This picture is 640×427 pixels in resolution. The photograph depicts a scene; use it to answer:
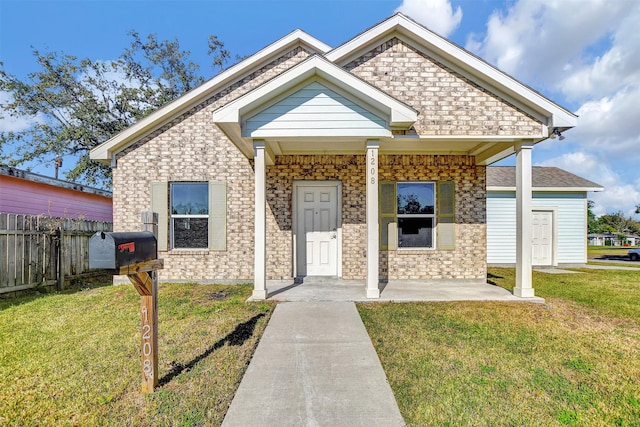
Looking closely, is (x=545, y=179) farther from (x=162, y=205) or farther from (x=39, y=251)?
(x=39, y=251)

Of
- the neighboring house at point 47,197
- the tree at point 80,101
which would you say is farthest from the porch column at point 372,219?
the tree at point 80,101

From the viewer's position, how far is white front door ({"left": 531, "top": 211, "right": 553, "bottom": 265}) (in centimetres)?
1184

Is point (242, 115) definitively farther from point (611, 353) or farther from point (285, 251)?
point (611, 353)

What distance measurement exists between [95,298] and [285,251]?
13.2 ft

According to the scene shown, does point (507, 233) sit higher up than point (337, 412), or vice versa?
point (507, 233)

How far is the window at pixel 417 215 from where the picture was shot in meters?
7.80

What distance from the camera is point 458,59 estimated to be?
20.5 feet

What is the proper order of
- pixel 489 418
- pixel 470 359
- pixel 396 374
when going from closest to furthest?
pixel 489 418, pixel 396 374, pixel 470 359

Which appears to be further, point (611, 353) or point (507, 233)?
point (507, 233)

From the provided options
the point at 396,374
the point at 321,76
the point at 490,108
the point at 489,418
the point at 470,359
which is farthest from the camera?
the point at 490,108

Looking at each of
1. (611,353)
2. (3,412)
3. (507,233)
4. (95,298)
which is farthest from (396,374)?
(507,233)

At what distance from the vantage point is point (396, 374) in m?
3.20

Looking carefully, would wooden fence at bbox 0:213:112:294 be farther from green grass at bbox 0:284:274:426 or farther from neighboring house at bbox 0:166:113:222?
neighboring house at bbox 0:166:113:222

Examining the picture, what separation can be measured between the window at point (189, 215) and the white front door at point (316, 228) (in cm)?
238
